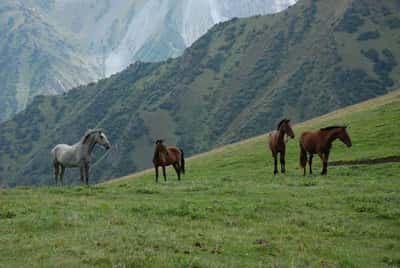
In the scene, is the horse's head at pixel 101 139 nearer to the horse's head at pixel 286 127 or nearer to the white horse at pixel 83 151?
the white horse at pixel 83 151

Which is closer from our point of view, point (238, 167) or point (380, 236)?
point (380, 236)

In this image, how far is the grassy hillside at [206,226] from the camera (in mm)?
12047

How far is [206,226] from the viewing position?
15836mm

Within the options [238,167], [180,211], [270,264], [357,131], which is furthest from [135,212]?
[357,131]

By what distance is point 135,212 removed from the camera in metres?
17.8

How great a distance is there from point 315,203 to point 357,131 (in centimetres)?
4395

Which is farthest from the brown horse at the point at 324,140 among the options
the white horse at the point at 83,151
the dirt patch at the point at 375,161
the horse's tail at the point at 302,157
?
the white horse at the point at 83,151

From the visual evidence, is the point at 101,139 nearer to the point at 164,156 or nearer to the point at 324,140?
the point at 164,156

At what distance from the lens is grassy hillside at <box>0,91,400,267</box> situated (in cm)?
1205

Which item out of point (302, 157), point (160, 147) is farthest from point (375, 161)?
point (160, 147)

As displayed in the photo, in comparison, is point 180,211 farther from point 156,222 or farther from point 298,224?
point 298,224

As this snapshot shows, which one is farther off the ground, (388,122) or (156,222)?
(388,122)

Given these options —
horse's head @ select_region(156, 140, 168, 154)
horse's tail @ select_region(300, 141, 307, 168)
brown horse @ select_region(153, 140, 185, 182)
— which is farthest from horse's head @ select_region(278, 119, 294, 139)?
horse's head @ select_region(156, 140, 168, 154)

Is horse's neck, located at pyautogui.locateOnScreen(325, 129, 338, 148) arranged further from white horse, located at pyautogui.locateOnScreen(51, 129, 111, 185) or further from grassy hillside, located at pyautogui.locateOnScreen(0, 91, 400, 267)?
white horse, located at pyautogui.locateOnScreen(51, 129, 111, 185)
